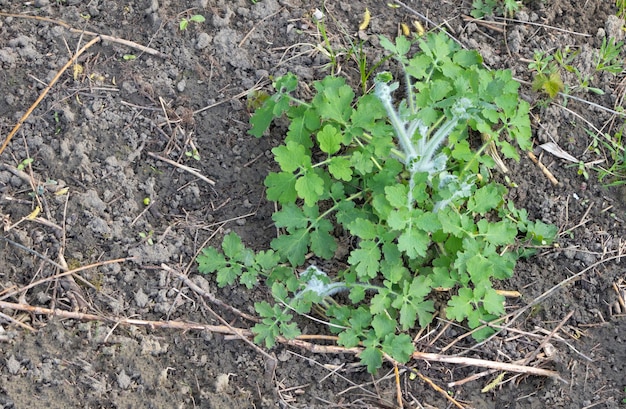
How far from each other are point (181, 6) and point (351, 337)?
1.90 m

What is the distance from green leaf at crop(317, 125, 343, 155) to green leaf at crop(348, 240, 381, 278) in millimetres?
433

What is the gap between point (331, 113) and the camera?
2824 millimetres

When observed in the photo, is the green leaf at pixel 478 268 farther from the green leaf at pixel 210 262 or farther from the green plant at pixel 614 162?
the green leaf at pixel 210 262

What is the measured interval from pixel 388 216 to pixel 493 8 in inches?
60.6

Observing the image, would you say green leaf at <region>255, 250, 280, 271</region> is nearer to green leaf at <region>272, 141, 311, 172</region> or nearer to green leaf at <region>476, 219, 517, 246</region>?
green leaf at <region>272, 141, 311, 172</region>

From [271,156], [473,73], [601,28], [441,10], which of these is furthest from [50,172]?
[601,28]

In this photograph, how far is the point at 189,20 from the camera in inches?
129

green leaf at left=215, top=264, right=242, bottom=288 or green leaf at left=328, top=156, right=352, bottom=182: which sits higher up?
green leaf at left=328, top=156, right=352, bottom=182

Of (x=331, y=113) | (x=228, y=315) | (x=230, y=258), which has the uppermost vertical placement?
(x=331, y=113)

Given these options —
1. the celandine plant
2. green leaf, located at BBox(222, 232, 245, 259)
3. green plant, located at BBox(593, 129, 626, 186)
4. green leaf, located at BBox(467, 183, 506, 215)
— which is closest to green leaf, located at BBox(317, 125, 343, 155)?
the celandine plant

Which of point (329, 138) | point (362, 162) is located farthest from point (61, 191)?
point (362, 162)

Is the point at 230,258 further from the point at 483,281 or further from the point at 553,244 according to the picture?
the point at 553,244

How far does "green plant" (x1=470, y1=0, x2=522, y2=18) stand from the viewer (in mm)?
3472

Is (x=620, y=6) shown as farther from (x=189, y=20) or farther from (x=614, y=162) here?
(x=189, y=20)
